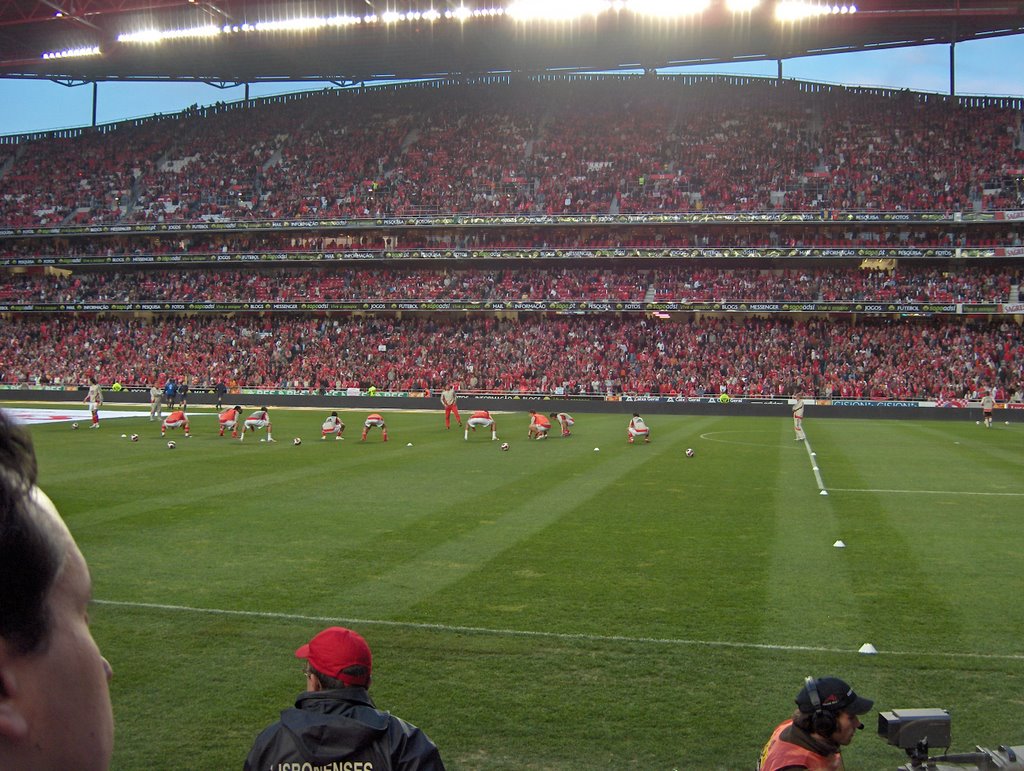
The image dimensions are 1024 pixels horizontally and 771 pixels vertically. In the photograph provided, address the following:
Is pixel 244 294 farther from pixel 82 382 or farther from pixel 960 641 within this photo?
pixel 960 641

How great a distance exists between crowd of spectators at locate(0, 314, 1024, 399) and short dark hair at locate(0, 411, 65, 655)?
52291mm

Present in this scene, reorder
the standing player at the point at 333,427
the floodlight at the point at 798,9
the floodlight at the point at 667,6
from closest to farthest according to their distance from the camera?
the standing player at the point at 333,427, the floodlight at the point at 667,6, the floodlight at the point at 798,9

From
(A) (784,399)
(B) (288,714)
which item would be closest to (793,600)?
(B) (288,714)

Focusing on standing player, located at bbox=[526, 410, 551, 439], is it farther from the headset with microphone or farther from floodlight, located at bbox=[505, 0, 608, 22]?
floodlight, located at bbox=[505, 0, 608, 22]

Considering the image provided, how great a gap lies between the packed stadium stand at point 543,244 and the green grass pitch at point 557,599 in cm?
3554

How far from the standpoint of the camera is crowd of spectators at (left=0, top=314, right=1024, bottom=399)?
52656 millimetres

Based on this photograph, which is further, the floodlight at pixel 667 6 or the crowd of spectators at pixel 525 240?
the crowd of spectators at pixel 525 240

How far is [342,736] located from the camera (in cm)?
378

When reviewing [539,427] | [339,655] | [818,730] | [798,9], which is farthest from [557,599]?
[798,9]

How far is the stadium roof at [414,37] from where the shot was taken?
5503cm

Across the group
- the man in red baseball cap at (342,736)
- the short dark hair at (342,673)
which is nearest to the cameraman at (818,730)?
the man in red baseball cap at (342,736)

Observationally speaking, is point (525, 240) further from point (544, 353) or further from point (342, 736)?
point (342, 736)

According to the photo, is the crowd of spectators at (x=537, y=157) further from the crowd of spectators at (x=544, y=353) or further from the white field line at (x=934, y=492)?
the white field line at (x=934, y=492)

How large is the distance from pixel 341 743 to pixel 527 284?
196 feet
